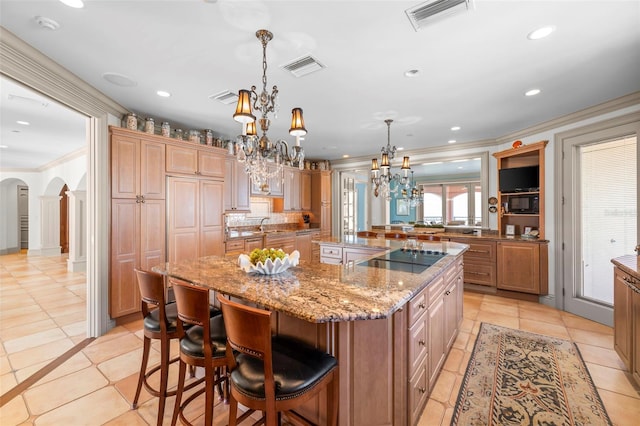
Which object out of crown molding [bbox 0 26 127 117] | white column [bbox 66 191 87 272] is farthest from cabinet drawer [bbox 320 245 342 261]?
white column [bbox 66 191 87 272]

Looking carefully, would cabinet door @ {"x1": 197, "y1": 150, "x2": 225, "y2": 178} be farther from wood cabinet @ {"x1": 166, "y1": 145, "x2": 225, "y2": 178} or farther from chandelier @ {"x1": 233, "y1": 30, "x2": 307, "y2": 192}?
chandelier @ {"x1": 233, "y1": 30, "x2": 307, "y2": 192}

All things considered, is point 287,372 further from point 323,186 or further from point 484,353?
point 323,186

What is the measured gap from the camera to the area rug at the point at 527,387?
6.33 feet

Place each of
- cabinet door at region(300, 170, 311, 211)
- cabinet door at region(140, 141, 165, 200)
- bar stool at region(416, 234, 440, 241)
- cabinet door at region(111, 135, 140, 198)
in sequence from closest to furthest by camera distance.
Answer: cabinet door at region(111, 135, 140, 198) → cabinet door at region(140, 141, 165, 200) → bar stool at region(416, 234, 440, 241) → cabinet door at region(300, 170, 311, 211)

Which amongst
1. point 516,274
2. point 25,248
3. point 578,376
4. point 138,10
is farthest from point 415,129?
point 25,248

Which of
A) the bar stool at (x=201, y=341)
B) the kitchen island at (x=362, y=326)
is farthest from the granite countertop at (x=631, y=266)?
the bar stool at (x=201, y=341)

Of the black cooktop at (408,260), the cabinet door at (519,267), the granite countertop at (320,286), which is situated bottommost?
the cabinet door at (519,267)

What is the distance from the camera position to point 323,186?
22.9 feet

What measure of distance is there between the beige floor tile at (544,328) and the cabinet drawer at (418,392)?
216 centimetres

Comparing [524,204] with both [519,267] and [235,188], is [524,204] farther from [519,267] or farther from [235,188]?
[235,188]

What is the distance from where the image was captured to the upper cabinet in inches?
131

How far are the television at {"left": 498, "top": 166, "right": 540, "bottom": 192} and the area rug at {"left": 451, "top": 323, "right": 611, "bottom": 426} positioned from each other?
241cm

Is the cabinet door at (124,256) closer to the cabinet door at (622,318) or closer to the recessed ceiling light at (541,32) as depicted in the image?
the recessed ceiling light at (541,32)

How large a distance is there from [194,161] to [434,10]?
356 centimetres
